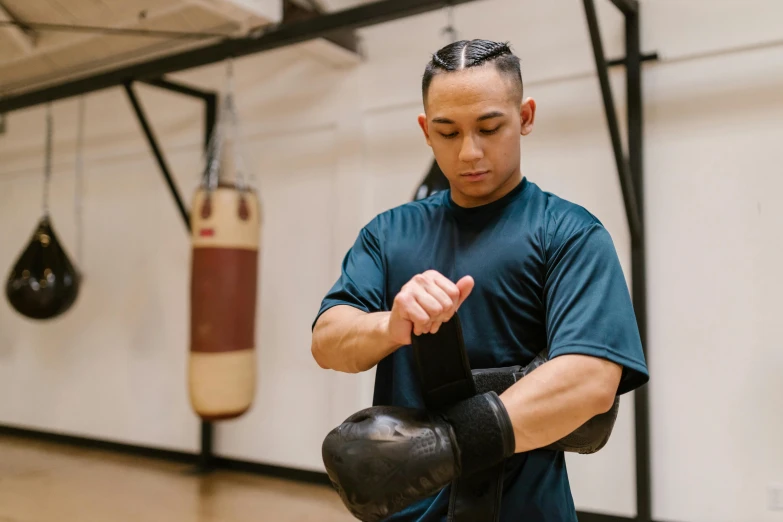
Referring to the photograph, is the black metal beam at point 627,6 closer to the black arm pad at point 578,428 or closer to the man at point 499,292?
the man at point 499,292

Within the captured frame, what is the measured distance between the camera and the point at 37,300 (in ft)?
12.4

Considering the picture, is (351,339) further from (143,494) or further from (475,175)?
(143,494)

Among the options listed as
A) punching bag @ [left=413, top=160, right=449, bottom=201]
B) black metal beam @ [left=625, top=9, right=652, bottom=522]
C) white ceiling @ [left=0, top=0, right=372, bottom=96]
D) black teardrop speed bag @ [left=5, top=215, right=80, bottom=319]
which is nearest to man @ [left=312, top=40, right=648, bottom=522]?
punching bag @ [left=413, top=160, right=449, bottom=201]

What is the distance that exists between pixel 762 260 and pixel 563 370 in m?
2.10

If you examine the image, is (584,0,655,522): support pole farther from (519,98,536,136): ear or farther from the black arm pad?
the black arm pad

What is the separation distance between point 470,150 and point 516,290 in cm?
23

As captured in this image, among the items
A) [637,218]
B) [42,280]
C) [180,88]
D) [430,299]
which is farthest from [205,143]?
[430,299]

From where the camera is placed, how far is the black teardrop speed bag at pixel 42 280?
3.77 metres

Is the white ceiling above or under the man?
above

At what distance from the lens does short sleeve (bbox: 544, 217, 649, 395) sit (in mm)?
841

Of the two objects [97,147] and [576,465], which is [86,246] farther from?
[576,465]

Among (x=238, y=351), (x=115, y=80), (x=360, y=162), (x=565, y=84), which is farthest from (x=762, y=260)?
(x=115, y=80)

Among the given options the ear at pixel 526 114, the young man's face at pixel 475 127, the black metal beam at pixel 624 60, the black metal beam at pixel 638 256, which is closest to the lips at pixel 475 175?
the young man's face at pixel 475 127

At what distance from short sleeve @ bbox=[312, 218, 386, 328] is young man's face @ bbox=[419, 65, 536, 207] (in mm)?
195
